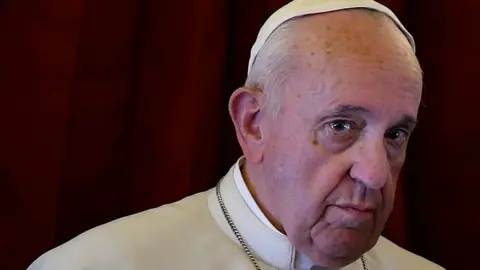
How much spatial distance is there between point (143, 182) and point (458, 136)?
28.8 inches

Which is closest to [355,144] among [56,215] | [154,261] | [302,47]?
[302,47]

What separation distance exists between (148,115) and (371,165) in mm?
629

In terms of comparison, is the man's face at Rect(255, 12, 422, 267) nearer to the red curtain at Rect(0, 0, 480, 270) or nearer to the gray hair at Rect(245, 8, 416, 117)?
the gray hair at Rect(245, 8, 416, 117)

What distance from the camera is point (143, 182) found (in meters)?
1.69

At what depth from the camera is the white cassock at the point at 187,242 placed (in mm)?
1322

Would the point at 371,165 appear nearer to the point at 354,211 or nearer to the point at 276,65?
the point at 354,211

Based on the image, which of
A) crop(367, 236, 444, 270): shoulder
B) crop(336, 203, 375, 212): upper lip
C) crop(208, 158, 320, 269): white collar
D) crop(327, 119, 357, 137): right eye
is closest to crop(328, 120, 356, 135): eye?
crop(327, 119, 357, 137): right eye

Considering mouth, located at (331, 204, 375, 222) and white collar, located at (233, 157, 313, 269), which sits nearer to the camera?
mouth, located at (331, 204, 375, 222)

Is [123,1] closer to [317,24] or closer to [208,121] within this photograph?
[208,121]

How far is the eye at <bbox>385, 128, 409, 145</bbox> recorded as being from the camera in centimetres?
127

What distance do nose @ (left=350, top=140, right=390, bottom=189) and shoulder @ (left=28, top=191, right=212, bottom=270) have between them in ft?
1.11

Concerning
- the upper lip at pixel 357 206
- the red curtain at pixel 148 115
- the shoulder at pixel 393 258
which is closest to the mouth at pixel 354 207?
the upper lip at pixel 357 206

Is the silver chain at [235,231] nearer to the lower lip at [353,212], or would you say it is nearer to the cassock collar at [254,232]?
the cassock collar at [254,232]

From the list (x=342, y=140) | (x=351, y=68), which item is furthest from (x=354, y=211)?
(x=351, y=68)
